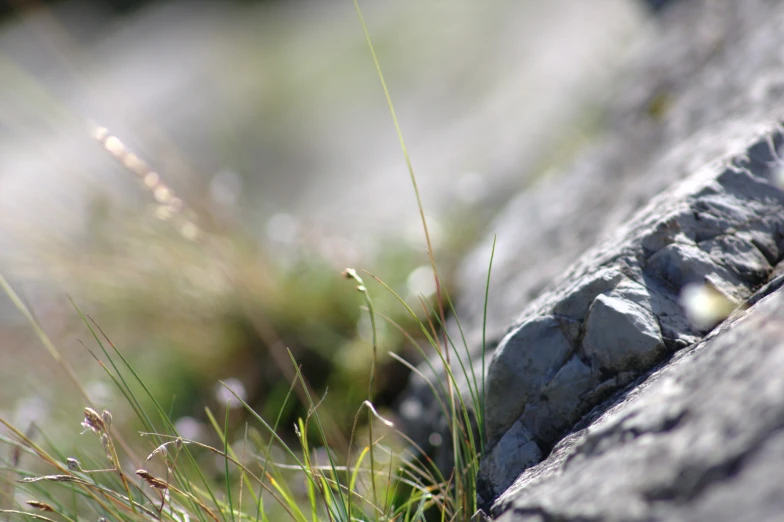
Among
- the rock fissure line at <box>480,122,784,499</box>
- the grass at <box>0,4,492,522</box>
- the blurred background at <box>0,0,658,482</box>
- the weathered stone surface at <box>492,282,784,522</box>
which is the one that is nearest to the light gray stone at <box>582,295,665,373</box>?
the rock fissure line at <box>480,122,784,499</box>

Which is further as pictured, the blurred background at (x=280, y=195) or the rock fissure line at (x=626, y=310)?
the blurred background at (x=280, y=195)

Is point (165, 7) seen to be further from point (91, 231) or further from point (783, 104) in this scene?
point (783, 104)

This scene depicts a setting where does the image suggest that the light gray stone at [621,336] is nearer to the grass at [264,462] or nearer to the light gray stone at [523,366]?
the light gray stone at [523,366]

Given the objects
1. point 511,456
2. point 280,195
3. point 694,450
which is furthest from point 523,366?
point 280,195

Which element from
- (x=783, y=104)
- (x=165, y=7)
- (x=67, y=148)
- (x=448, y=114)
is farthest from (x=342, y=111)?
(x=165, y=7)

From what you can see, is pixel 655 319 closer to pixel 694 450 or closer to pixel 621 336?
pixel 621 336

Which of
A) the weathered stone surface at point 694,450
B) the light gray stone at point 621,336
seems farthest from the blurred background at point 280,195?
the weathered stone surface at point 694,450
